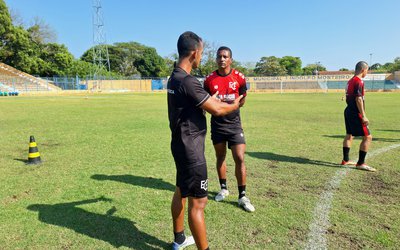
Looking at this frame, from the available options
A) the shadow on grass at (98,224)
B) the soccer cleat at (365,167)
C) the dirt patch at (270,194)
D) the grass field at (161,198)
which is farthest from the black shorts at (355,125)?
the shadow on grass at (98,224)

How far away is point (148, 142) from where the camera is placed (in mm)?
9367

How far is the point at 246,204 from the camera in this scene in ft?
14.4

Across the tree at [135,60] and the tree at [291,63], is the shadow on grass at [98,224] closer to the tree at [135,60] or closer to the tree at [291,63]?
the tree at [135,60]

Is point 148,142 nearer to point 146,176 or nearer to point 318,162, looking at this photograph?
point 146,176

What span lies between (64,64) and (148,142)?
2511 inches

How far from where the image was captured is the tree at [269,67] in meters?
108

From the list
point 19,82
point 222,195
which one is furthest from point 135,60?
point 222,195

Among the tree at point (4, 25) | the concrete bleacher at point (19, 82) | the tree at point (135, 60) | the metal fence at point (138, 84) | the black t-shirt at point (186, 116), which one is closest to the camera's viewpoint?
A: the black t-shirt at point (186, 116)

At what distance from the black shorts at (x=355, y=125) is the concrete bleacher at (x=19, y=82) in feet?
181

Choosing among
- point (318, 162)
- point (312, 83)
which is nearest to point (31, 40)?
point (312, 83)

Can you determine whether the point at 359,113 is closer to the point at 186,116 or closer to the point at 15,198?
the point at 186,116

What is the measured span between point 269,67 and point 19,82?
7983cm

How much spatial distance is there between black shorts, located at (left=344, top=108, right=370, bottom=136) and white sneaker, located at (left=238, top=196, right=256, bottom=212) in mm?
3383

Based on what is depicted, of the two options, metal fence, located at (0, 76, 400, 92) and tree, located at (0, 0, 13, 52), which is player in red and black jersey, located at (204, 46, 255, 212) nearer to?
metal fence, located at (0, 76, 400, 92)
